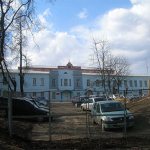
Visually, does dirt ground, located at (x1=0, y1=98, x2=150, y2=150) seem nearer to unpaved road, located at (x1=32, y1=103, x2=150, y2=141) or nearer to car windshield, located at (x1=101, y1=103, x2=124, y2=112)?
unpaved road, located at (x1=32, y1=103, x2=150, y2=141)

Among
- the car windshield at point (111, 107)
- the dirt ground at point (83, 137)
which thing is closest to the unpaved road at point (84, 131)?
the dirt ground at point (83, 137)

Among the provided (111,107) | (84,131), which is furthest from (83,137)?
(111,107)

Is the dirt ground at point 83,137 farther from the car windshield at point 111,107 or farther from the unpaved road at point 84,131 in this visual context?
the car windshield at point 111,107

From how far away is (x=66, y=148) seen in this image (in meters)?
15.4

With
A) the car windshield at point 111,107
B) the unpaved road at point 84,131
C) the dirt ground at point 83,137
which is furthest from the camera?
the car windshield at point 111,107

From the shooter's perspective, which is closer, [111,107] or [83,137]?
[83,137]

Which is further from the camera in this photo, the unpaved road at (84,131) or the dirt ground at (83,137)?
the unpaved road at (84,131)

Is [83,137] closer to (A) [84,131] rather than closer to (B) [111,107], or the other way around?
(A) [84,131]

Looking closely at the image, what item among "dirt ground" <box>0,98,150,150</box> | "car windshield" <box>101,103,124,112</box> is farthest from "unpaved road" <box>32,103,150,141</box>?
"car windshield" <box>101,103,124,112</box>

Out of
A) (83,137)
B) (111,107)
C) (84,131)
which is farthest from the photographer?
(111,107)

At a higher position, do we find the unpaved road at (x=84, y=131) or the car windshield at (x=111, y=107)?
the car windshield at (x=111, y=107)

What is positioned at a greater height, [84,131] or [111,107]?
[111,107]

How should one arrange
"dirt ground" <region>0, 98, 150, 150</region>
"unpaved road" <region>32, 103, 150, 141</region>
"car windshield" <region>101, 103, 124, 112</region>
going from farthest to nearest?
"car windshield" <region>101, 103, 124, 112</region> → "unpaved road" <region>32, 103, 150, 141</region> → "dirt ground" <region>0, 98, 150, 150</region>

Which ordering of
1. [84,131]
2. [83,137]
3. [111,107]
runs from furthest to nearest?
[111,107]
[84,131]
[83,137]
